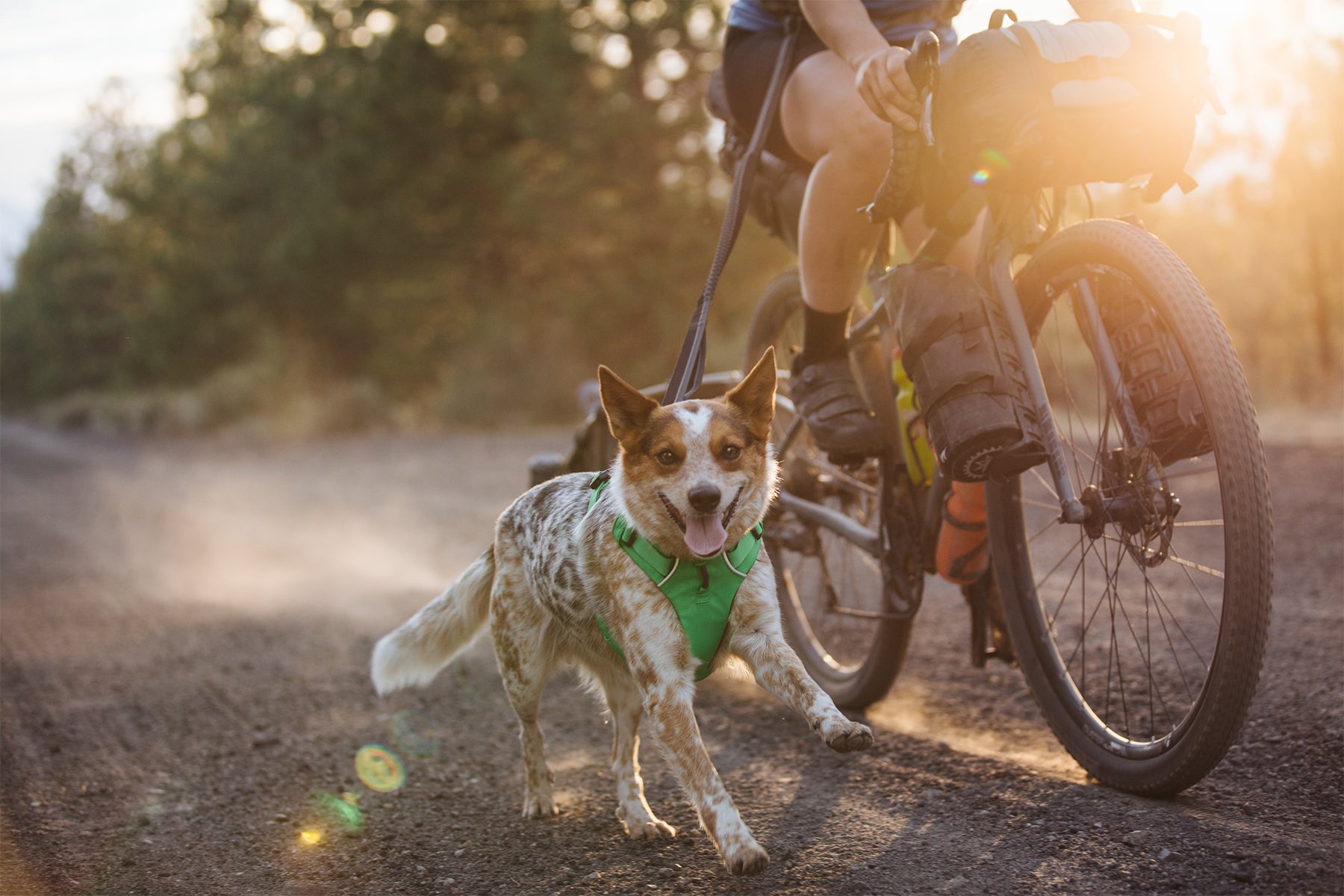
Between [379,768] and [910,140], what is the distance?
2637mm

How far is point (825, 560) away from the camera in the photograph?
4301mm

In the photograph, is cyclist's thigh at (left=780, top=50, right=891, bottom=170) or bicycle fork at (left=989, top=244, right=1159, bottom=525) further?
cyclist's thigh at (left=780, top=50, right=891, bottom=170)

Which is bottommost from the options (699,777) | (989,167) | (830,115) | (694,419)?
(699,777)

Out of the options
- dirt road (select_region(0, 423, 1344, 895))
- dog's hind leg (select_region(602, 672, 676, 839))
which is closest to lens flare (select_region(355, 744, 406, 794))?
dirt road (select_region(0, 423, 1344, 895))

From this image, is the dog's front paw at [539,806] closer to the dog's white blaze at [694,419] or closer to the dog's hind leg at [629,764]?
the dog's hind leg at [629,764]

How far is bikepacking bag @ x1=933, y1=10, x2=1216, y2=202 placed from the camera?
2.68m

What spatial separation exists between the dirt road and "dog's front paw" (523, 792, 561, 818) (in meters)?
0.06

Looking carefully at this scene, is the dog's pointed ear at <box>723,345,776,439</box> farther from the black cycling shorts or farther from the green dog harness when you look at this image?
the black cycling shorts

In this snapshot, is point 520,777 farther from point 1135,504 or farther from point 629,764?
point 1135,504

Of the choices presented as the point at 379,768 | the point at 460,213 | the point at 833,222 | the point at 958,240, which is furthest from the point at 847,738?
the point at 460,213

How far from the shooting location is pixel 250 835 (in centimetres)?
314

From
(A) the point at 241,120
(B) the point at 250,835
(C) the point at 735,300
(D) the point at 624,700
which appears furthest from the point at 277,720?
(A) the point at 241,120

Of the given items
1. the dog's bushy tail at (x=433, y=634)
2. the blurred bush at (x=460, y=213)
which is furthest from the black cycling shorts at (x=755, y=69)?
the blurred bush at (x=460, y=213)

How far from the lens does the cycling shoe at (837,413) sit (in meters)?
3.54
